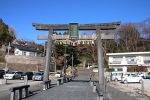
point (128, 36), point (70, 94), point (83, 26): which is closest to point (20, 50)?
point (128, 36)

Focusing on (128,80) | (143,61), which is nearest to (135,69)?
(143,61)

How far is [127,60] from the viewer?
5209cm

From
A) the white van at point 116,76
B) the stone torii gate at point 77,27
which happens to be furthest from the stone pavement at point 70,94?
the white van at point 116,76

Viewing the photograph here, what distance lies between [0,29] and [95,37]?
1661 inches

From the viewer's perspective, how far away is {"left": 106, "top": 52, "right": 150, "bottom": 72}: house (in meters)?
49.7

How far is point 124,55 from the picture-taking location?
52.1 m

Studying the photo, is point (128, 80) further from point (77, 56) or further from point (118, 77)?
point (77, 56)

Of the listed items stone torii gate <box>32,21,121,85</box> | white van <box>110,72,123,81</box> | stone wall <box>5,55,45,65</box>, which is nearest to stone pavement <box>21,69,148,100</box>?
stone torii gate <box>32,21,121,85</box>

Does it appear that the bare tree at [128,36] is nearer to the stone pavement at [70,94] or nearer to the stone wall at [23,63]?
the stone wall at [23,63]

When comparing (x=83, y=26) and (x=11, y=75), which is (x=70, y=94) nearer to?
(x=83, y=26)

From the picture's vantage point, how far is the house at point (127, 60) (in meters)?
49.7

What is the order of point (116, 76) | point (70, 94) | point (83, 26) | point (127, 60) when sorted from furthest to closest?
point (127, 60) < point (116, 76) < point (83, 26) < point (70, 94)

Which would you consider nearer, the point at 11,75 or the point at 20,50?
the point at 11,75

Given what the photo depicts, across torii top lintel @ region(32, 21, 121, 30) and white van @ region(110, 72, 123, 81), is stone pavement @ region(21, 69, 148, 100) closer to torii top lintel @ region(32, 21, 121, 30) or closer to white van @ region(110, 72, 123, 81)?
torii top lintel @ region(32, 21, 121, 30)
